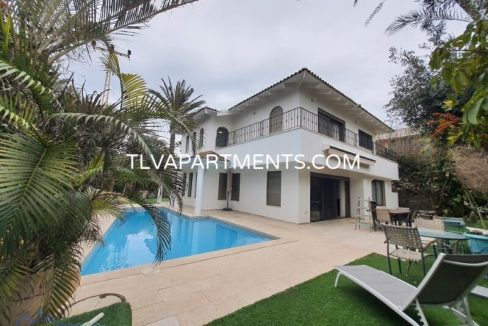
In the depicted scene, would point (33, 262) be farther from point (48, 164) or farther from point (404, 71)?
point (404, 71)

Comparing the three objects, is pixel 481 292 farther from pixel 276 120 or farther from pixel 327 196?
pixel 276 120

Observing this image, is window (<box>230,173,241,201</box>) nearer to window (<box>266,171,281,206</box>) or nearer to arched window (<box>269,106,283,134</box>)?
window (<box>266,171,281,206</box>)

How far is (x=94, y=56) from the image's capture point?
3.38 meters

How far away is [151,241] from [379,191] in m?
17.6

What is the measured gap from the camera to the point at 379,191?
741 inches

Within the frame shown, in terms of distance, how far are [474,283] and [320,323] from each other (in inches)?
84.4

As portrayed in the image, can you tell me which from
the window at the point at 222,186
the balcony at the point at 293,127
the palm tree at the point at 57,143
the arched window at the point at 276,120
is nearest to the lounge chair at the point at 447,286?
the palm tree at the point at 57,143

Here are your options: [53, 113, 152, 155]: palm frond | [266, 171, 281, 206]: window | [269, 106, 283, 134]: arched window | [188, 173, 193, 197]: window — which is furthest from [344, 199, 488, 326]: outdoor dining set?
[188, 173, 193, 197]: window

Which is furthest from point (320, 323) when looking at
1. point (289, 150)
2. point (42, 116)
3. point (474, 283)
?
point (289, 150)

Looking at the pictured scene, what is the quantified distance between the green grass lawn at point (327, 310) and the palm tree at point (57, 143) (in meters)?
1.78

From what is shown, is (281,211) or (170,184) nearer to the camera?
(170,184)

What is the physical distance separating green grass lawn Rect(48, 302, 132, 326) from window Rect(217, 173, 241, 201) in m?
14.1

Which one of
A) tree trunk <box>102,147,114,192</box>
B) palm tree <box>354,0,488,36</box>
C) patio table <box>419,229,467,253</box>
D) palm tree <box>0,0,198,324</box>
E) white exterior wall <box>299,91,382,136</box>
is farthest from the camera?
white exterior wall <box>299,91,382,136</box>

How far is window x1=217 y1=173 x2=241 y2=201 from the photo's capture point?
17255 mm
